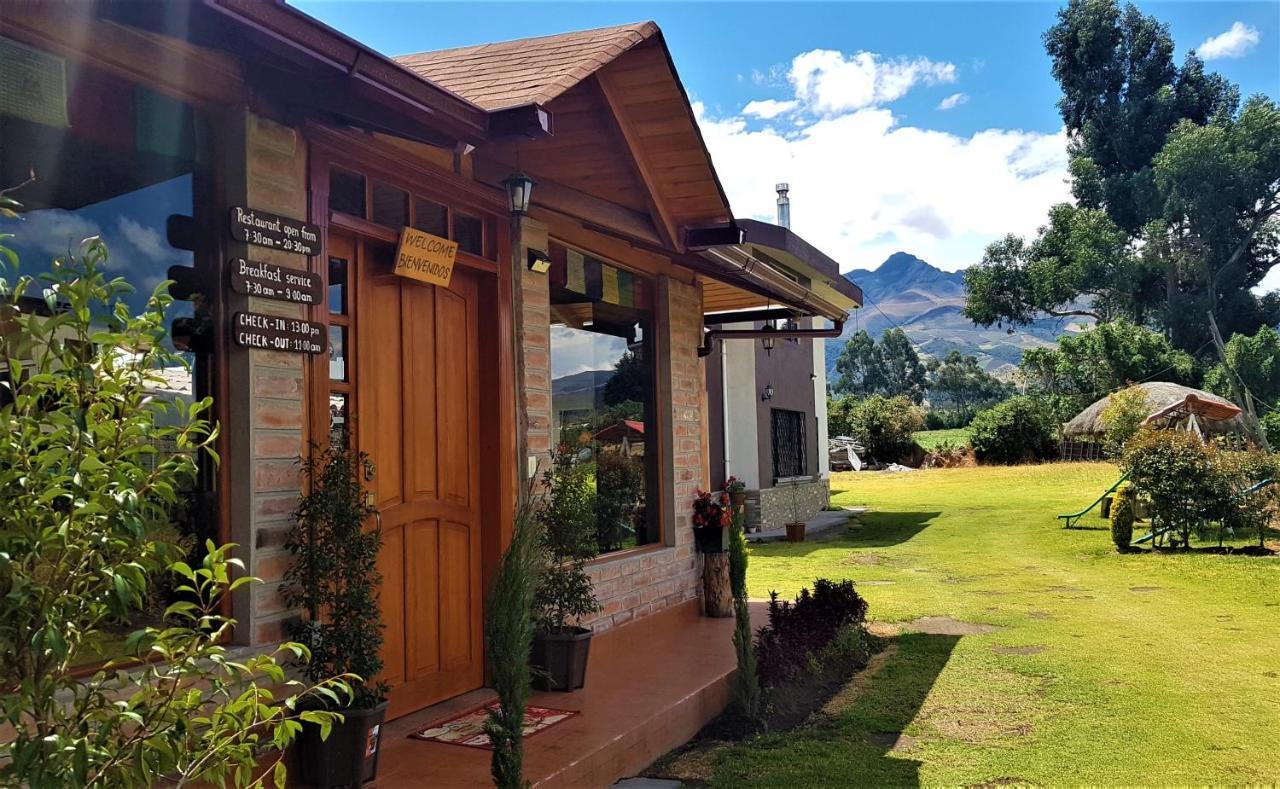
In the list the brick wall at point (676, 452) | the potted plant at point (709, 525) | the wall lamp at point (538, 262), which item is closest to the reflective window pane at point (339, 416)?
the wall lamp at point (538, 262)

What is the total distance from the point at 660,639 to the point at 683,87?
3.97m

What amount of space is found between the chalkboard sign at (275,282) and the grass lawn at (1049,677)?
3059mm

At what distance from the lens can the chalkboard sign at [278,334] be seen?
4070mm

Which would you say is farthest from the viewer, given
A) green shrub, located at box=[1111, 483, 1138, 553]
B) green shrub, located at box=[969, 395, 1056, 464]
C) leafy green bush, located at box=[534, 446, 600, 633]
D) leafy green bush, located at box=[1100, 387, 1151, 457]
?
green shrub, located at box=[969, 395, 1056, 464]

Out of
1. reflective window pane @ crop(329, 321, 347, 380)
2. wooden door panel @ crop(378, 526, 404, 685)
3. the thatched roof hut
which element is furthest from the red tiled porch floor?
the thatched roof hut

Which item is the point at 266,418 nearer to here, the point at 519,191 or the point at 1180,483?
the point at 519,191

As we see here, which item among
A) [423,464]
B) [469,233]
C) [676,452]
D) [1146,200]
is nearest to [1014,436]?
[1146,200]

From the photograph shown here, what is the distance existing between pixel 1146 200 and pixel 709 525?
40770 millimetres

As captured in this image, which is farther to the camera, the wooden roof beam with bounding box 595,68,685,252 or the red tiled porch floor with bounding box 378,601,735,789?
the wooden roof beam with bounding box 595,68,685,252

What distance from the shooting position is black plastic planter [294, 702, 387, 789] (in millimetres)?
4004

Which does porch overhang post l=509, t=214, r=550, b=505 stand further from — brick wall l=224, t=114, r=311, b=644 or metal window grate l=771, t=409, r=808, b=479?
metal window grate l=771, t=409, r=808, b=479

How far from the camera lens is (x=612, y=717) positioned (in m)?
5.32

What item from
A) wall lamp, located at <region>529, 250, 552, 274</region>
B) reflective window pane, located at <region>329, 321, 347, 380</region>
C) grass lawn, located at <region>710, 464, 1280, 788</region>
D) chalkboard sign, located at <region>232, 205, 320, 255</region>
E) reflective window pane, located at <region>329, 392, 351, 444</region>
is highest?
wall lamp, located at <region>529, 250, 552, 274</region>

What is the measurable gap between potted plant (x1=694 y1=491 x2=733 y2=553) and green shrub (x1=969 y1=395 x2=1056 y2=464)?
27.8 metres
